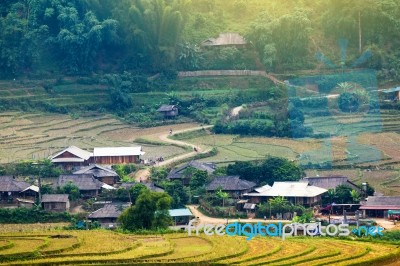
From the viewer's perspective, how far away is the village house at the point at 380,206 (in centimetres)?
4166

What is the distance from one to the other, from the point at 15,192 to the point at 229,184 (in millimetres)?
6809

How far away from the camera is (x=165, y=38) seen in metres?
59.8

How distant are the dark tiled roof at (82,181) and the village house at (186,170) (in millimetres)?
2664

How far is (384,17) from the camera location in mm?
59312

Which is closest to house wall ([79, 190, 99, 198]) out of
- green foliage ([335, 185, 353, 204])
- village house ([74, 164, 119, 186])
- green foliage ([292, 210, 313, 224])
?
village house ([74, 164, 119, 186])

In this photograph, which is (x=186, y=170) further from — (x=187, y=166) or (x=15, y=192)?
(x=15, y=192)

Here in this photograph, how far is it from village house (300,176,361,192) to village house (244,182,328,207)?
528 millimetres

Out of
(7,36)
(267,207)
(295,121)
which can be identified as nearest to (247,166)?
(267,207)

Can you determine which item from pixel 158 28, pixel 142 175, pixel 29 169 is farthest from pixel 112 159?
pixel 158 28

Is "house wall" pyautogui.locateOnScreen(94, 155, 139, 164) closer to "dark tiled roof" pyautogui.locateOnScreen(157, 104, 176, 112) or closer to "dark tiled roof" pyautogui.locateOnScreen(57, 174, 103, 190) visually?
"dark tiled roof" pyautogui.locateOnScreen(57, 174, 103, 190)

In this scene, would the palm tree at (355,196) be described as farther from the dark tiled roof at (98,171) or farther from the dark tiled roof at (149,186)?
the dark tiled roof at (98,171)

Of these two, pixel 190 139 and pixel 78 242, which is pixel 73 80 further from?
pixel 78 242

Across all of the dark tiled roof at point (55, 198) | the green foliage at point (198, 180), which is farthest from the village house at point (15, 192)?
the green foliage at point (198, 180)

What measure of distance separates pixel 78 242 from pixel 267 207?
9895 mm
